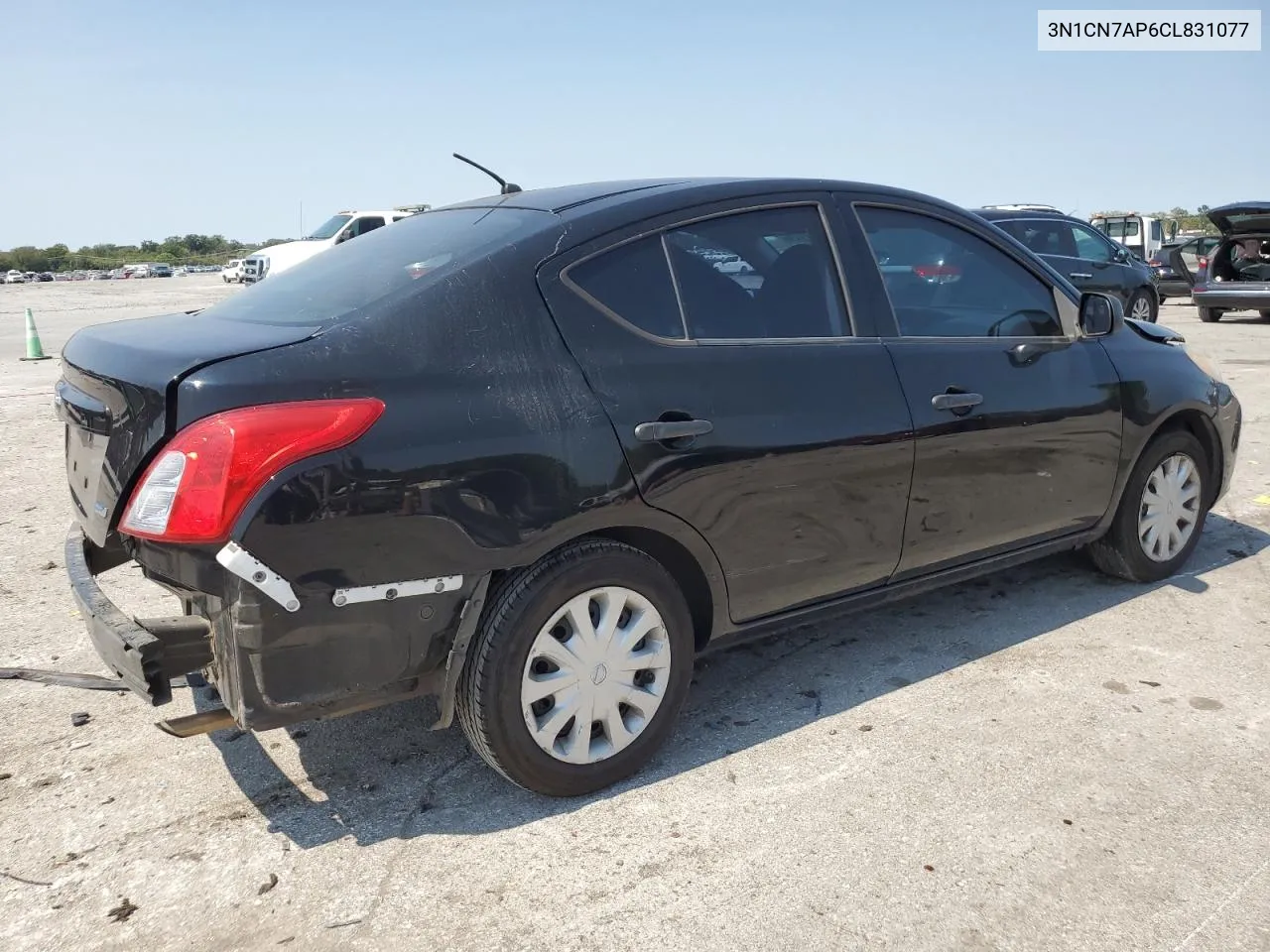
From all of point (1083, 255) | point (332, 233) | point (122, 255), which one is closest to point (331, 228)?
point (332, 233)

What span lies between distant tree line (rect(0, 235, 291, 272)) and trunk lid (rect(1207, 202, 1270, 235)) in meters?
81.7

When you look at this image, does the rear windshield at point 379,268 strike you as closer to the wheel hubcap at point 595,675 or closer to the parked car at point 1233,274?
Result: the wheel hubcap at point 595,675

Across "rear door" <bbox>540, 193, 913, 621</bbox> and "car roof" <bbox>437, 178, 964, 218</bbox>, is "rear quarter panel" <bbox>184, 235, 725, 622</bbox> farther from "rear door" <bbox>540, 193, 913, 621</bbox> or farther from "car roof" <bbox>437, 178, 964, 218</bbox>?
"car roof" <bbox>437, 178, 964, 218</bbox>

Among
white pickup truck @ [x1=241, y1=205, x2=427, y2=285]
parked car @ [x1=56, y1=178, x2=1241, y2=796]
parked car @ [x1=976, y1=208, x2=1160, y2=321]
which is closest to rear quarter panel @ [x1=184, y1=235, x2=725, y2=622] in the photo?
parked car @ [x1=56, y1=178, x2=1241, y2=796]

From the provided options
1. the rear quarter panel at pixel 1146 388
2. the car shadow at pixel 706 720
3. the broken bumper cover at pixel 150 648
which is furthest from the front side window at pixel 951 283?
the broken bumper cover at pixel 150 648

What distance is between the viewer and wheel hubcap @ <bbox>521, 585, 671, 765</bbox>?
288 centimetres

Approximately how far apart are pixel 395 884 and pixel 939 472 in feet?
7.34

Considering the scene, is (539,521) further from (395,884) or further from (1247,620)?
(1247,620)

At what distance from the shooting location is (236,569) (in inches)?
95.2

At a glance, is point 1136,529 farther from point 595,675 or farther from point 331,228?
point 331,228

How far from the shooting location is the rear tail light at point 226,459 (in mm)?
2424

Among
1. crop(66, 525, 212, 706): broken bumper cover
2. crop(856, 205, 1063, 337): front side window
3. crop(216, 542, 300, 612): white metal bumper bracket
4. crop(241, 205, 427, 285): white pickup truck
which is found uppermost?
crop(241, 205, 427, 285): white pickup truck

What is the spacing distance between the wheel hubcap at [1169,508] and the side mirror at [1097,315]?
2.43 ft

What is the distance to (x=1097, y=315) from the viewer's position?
4.27m
